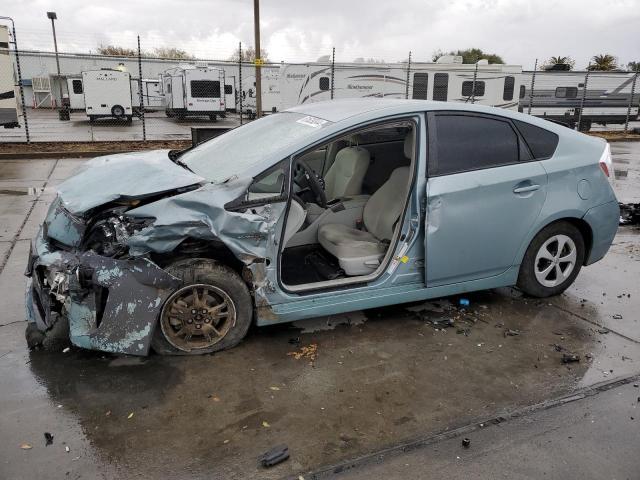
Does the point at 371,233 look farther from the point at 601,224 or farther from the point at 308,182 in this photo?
the point at 601,224

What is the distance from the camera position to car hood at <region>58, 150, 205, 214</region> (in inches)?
127

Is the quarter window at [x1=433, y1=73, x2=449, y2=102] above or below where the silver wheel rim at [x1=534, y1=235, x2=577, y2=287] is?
above

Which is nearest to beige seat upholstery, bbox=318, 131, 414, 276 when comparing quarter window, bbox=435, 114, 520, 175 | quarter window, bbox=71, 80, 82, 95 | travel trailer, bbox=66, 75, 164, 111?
quarter window, bbox=435, 114, 520, 175

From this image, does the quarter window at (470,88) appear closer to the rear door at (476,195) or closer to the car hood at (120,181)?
the rear door at (476,195)

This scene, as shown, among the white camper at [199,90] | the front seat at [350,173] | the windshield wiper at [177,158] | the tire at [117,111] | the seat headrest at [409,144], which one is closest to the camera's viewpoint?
the seat headrest at [409,144]

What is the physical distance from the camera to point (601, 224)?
4.23 meters

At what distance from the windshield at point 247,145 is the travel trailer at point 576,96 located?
727 inches

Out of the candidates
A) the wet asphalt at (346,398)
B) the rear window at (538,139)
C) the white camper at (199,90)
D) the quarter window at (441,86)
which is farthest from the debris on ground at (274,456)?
the white camper at (199,90)

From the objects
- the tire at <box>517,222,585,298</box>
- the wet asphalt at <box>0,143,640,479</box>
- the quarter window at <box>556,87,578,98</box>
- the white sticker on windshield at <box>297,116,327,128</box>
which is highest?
the quarter window at <box>556,87,578,98</box>

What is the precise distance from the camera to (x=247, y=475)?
2406 mm

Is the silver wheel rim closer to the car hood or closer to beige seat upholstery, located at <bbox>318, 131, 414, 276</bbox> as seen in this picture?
beige seat upholstery, located at <bbox>318, 131, 414, 276</bbox>

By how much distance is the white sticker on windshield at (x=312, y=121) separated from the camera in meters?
3.66

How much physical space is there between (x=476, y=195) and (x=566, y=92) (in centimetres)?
1974

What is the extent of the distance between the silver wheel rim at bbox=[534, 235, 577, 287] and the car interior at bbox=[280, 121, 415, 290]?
4.08 ft
